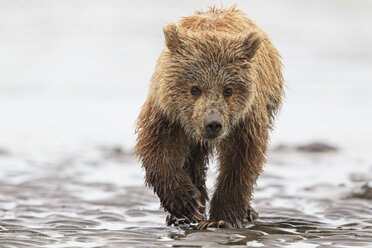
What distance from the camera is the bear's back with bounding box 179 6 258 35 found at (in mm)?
7078

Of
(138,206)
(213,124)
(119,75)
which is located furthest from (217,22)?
(119,75)

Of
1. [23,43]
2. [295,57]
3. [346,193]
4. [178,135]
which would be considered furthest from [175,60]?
[23,43]

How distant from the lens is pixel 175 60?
6719 millimetres

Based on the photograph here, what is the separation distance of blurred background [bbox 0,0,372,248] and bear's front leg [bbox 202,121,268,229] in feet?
0.85

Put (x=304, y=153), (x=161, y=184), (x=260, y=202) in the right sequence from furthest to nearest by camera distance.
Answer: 1. (x=304, y=153)
2. (x=260, y=202)
3. (x=161, y=184)

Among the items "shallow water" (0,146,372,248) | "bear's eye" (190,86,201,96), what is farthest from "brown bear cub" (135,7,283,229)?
"shallow water" (0,146,372,248)

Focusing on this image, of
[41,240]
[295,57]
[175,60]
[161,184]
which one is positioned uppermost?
[295,57]

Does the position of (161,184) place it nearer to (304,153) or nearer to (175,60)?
(175,60)

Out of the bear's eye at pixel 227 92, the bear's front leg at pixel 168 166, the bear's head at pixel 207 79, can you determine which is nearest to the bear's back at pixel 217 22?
the bear's head at pixel 207 79

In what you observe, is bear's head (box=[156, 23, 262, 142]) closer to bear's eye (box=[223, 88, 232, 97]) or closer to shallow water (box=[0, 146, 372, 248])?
bear's eye (box=[223, 88, 232, 97])

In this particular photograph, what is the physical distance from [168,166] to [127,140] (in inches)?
282

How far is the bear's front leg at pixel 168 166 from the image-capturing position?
22.9 ft

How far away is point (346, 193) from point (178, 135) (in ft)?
10.0

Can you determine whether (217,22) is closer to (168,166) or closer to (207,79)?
(207,79)
